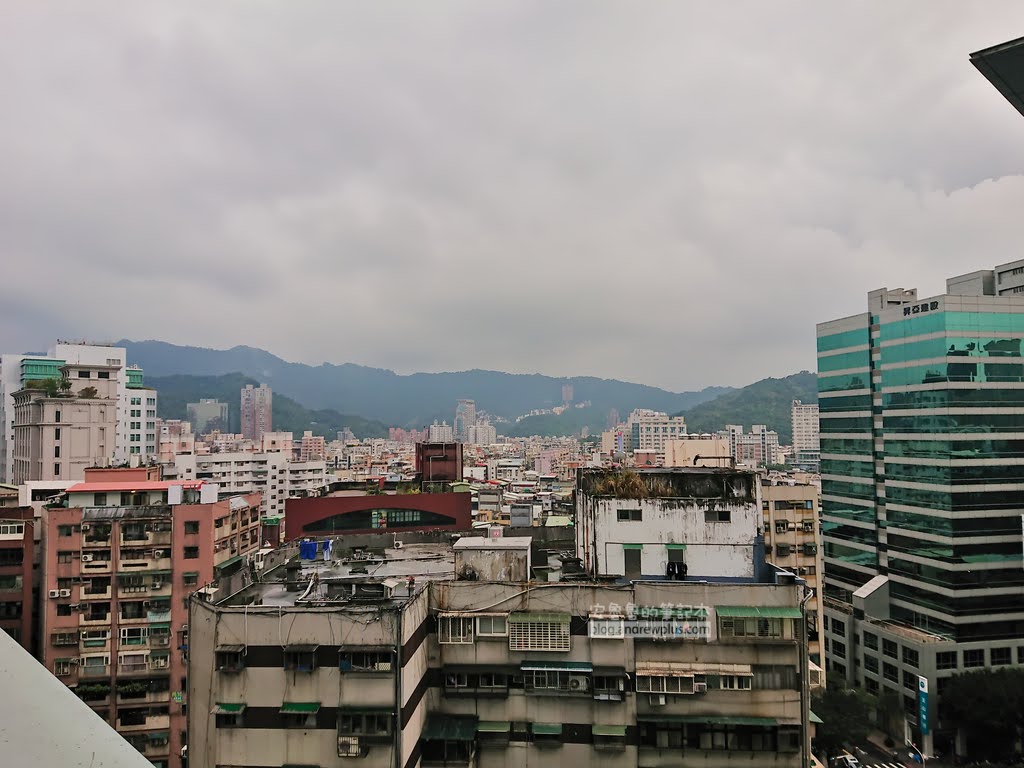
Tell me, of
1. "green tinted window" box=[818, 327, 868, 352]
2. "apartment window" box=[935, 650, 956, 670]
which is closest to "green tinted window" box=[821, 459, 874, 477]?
"green tinted window" box=[818, 327, 868, 352]

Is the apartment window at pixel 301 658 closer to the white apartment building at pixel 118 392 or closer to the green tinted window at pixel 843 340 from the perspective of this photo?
the green tinted window at pixel 843 340

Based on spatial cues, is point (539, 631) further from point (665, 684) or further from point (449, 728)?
point (665, 684)

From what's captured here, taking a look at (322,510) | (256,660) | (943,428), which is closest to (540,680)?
(256,660)

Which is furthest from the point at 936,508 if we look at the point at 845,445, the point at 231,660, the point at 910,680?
the point at 231,660

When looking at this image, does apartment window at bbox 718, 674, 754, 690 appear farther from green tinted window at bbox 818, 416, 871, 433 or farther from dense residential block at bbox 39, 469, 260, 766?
green tinted window at bbox 818, 416, 871, 433

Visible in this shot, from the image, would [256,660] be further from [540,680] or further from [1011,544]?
[1011,544]
